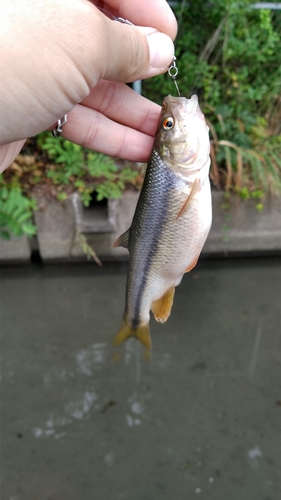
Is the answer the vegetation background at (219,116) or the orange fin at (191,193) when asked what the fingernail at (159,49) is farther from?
the vegetation background at (219,116)

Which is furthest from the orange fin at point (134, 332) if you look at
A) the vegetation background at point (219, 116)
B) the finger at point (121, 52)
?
the vegetation background at point (219, 116)

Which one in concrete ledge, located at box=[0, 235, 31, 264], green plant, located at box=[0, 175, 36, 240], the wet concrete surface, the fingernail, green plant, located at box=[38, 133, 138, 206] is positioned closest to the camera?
the fingernail

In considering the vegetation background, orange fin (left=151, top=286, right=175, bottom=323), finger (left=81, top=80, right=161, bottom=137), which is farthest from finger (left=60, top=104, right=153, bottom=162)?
the vegetation background

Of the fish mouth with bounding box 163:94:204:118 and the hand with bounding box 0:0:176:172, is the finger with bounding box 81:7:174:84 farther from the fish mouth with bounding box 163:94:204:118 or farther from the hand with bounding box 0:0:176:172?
the fish mouth with bounding box 163:94:204:118

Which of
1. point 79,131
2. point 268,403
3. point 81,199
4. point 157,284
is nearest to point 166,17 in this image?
point 79,131

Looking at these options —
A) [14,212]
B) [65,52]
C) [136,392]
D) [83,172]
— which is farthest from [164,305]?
[83,172]

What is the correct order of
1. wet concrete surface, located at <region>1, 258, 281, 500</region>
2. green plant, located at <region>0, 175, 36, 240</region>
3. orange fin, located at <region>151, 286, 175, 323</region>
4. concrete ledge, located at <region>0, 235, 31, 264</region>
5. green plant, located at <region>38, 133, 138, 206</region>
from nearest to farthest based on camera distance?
orange fin, located at <region>151, 286, 175, 323</region> < wet concrete surface, located at <region>1, 258, 281, 500</region> < green plant, located at <region>0, 175, 36, 240</region> < green plant, located at <region>38, 133, 138, 206</region> < concrete ledge, located at <region>0, 235, 31, 264</region>
